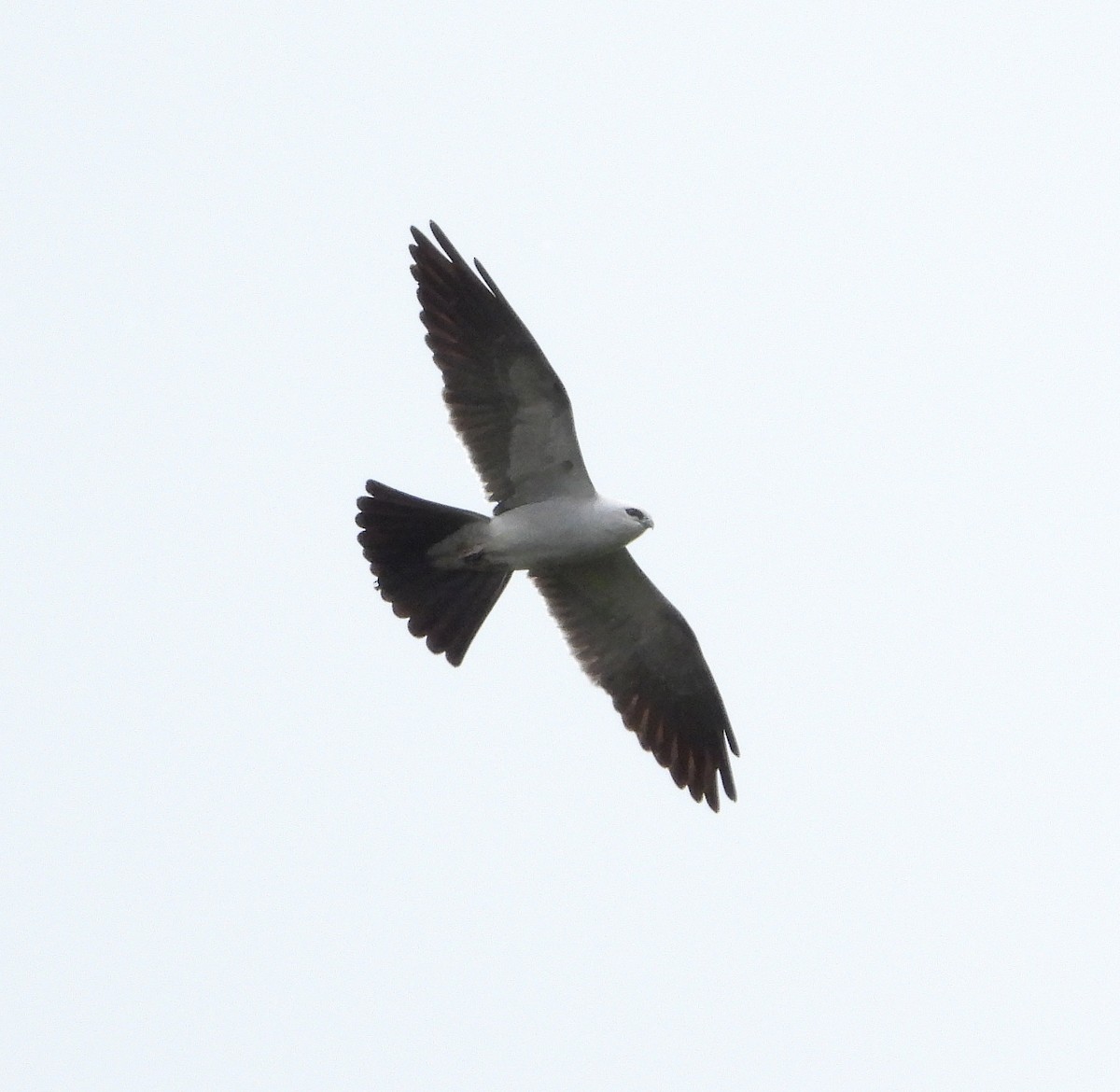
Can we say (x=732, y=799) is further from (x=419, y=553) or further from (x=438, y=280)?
(x=438, y=280)

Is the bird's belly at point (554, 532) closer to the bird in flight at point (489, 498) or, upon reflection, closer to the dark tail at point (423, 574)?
the bird in flight at point (489, 498)

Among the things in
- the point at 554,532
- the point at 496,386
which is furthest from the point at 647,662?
the point at 496,386

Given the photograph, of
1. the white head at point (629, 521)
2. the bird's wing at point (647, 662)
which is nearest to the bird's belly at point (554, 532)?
the white head at point (629, 521)

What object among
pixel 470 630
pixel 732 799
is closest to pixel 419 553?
pixel 470 630

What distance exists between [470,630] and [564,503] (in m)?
0.96

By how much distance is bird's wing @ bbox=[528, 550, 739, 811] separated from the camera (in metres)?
12.4

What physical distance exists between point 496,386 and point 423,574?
1.21 m

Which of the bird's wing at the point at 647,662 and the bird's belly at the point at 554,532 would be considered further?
the bird's wing at the point at 647,662

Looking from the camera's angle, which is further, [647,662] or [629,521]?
[647,662]

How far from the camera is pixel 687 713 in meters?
12.8

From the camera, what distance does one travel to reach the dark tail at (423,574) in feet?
38.5

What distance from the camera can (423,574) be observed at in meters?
11.9

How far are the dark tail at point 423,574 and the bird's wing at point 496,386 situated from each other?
1.31 feet

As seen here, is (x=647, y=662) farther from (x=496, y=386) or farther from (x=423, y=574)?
(x=496, y=386)
